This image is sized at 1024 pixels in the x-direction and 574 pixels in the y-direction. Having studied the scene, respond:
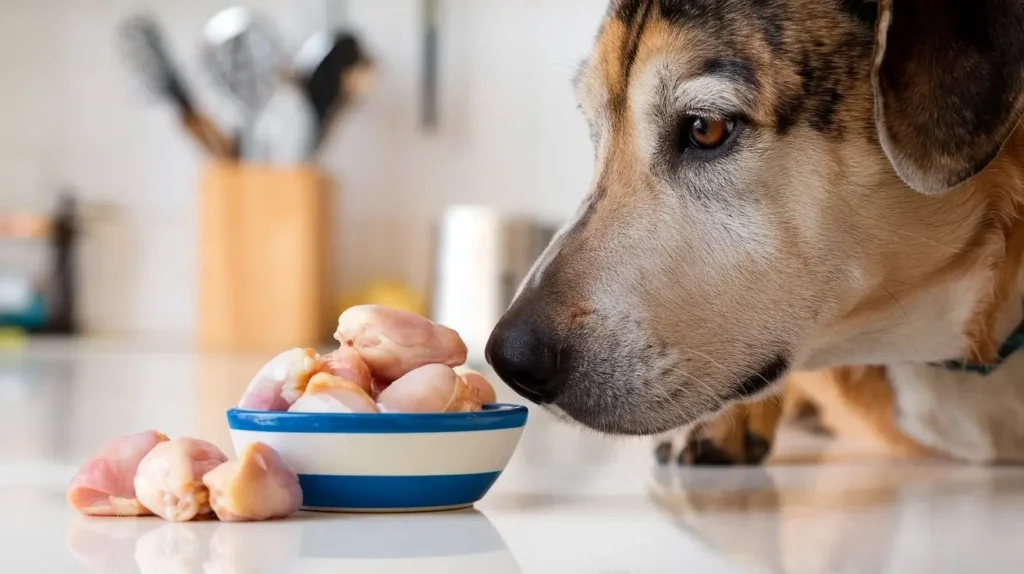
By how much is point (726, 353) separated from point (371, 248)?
4081mm

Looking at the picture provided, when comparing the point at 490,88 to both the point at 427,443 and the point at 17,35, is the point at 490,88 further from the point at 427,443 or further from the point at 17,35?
the point at 427,443

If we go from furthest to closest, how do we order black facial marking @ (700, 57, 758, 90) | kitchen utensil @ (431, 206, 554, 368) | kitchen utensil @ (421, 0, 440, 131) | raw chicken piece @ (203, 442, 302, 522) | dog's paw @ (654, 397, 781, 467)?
kitchen utensil @ (421, 0, 440, 131), kitchen utensil @ (431, 206, 554, 368), dog's paw @ (654, 397, 781, 467), black facial marking @ (700, 57, 758, 90), raw chicken piece @ (203, 442, 302, 522)

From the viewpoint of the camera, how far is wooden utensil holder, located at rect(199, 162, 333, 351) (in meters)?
4.99

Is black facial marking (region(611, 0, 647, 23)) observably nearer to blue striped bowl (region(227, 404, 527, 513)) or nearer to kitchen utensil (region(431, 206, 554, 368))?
blue striped bowl (region(227, 404, 527, 513))

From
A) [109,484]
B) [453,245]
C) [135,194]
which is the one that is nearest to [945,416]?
[109,484]

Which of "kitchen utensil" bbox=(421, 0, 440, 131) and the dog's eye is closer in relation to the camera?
the dog's eye

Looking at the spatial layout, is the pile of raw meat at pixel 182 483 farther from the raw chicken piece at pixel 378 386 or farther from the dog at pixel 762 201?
the dog at pixel 762 201

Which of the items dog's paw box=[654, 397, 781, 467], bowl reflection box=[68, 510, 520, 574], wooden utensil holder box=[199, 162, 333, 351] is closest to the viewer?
bowl reflection box=[68, 510, 520, 574]

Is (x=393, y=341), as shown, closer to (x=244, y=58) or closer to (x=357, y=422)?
(x=357, y=422)

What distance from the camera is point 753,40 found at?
1456 millimetres

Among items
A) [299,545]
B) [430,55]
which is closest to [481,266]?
[430,55]

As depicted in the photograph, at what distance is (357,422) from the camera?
1256mm

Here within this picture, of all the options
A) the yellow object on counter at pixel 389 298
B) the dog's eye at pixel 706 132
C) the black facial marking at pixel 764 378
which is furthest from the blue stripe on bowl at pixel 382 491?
the yellow object on counter at pixel 389 298

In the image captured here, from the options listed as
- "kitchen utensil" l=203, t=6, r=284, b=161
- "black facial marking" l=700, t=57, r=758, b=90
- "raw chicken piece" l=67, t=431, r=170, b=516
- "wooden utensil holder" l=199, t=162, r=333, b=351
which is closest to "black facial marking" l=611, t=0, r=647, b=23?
"black facial marking" l=700, t=57, r=758, b=90
